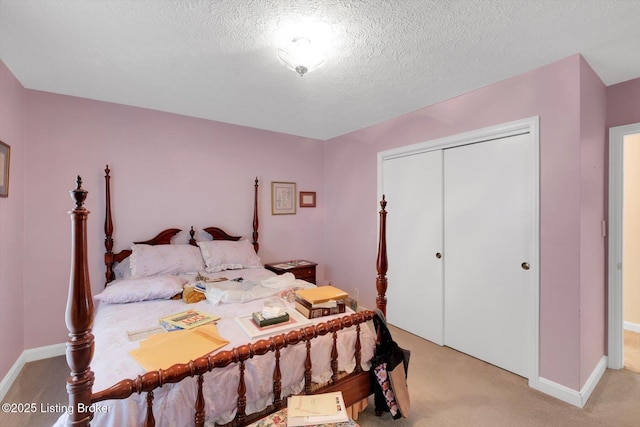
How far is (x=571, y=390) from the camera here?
2.03 meters

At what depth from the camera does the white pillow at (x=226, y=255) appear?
3107mm

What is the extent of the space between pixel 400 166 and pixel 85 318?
9.88ft

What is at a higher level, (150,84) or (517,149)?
(150,84)

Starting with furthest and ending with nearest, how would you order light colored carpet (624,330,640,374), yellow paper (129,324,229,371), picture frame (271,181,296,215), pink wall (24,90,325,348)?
picture frame (271,181,296,215)
pink wall (24,90,325,348)
light colored carpet (624,330,640,374)
yellow paper (129,324,229,371)

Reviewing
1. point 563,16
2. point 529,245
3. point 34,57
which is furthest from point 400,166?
point 34,57

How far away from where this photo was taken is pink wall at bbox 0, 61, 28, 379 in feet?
7.05

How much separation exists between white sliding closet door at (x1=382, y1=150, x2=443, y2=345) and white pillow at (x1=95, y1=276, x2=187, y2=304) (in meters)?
2.30

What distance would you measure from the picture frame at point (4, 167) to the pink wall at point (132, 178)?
40 cm

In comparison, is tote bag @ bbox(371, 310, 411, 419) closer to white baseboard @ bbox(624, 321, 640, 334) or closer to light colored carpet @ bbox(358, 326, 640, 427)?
light colored carpet @ bbox(358, 326, 640, 427)

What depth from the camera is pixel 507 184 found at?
2.41 metres

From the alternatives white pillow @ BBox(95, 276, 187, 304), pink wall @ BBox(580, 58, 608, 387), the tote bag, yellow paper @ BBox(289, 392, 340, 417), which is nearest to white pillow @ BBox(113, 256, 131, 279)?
white pillow @ BBox(95, 276, 187, 304)

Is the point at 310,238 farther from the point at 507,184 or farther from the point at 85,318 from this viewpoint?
the point at 85,318

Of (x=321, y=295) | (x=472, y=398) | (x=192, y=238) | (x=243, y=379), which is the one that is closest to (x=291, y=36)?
(x=321, y=295)

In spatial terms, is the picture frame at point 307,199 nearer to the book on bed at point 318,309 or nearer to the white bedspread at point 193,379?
the white bedspread at point 193,379
